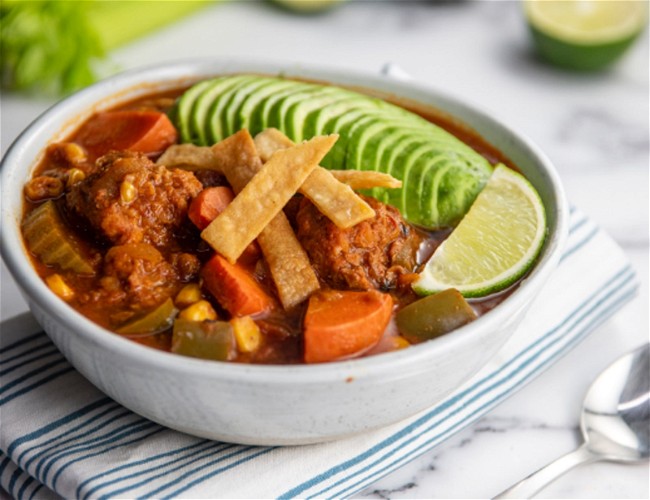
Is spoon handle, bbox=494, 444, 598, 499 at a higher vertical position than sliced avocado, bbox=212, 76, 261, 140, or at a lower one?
lower

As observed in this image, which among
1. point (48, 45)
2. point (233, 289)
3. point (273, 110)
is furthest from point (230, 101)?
point (48, 45)

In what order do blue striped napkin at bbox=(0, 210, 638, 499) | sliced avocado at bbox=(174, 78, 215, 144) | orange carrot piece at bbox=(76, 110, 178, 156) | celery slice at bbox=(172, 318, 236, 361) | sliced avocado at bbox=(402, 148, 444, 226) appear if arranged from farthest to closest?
sliced avocado at bbox=(174, 78, 215, 144), orange carrot piece at bbox=(76, 110, 178, 156), sliced avocado at bbox=(402, 148, 444, 226), blue striped napkin at bbox=(0, 210, 638, 499), celery slice at bbox=(172, 318, 236, 361)

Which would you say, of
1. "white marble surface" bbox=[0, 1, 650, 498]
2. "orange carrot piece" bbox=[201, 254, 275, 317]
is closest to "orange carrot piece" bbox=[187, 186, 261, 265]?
"orange carrot piece" bbox=[201, 254, 275, 317]

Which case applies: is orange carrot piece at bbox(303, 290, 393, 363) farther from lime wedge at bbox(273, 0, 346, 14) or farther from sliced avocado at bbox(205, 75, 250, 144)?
lime wedge at bbox(273, 0, 346, 14)

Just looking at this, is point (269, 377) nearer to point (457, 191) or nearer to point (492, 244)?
point (492, 244)

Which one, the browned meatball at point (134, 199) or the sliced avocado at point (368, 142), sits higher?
the browned meatball at point (134, 199)

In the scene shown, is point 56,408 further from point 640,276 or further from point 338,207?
point 640,276

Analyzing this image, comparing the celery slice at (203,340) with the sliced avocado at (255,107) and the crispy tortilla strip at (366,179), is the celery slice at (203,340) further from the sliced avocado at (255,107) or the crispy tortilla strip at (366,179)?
the sliced avocado at (255,107)

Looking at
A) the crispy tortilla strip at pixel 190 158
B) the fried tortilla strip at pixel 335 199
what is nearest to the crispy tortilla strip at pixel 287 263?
the fried tortilla strip at pixel 335 199
